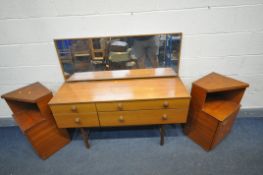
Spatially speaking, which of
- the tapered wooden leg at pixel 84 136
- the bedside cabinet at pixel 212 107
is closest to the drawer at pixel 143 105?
the bedside cabinet at pixel 212 107

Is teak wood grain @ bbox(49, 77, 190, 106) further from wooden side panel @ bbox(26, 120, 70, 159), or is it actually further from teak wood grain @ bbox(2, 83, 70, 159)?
wooden side panel @ bbox(26, 120, 70, 159)

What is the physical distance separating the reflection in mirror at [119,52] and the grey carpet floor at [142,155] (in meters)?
0.83

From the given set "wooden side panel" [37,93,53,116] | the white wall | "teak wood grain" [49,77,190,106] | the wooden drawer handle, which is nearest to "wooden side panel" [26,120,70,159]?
"wooden side panel" [37,93,53,116]

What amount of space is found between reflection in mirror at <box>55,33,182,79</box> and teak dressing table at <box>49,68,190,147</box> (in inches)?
8.1

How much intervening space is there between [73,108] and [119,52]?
2.43ft

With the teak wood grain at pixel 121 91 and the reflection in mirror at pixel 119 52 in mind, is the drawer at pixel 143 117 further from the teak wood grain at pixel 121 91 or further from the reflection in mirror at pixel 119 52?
the reflection in mirror at pixel 119 52

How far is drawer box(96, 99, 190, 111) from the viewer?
1.39 metres

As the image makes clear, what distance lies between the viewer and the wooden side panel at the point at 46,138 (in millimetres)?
1558

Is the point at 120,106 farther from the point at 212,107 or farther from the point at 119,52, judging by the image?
the point at 212,107

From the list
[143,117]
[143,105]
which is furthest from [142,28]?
[143,117]

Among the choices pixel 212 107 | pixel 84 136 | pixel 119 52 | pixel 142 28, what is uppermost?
pixel 142 28

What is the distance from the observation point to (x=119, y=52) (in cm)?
169

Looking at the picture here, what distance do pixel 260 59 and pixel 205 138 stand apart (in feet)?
3.44

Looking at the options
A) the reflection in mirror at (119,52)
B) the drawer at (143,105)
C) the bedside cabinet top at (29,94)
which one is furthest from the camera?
the reflection in mirror at (119,52)
